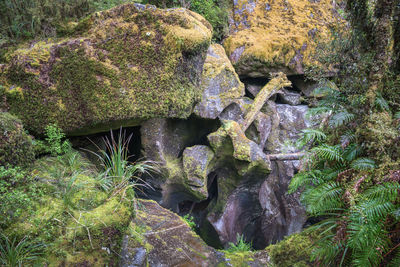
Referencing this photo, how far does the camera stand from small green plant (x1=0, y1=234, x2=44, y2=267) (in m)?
2.06

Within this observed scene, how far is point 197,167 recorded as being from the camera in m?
5.40

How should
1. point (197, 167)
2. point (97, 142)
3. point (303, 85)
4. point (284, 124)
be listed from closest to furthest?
point (97, 142)
point (197, 167)
point (284, 124)
point (303, 85)

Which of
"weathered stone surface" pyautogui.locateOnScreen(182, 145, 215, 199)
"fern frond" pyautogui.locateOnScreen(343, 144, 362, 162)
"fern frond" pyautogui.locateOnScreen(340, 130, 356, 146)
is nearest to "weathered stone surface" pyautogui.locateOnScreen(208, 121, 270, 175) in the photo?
"weathered stone surface" pyautogui.locateOnScreen(182, 145, 215, 199)

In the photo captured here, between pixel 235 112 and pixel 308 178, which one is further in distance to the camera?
pixel 235 112

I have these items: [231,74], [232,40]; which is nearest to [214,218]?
[231,74]

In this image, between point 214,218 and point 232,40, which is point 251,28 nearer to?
point 232,40

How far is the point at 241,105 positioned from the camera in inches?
259

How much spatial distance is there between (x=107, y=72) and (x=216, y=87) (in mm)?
2651

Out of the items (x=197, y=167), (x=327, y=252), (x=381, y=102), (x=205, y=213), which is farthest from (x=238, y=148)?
(x=327, y=252)

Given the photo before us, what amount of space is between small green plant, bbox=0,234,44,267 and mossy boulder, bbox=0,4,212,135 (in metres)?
1.93

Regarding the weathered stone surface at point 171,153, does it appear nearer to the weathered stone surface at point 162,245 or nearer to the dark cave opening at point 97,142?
the dark cave opening at point 97,142

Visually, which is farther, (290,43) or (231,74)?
(290,43)

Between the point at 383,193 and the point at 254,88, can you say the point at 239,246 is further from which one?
the point at 254,88

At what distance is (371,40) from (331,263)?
2522 mm
